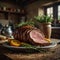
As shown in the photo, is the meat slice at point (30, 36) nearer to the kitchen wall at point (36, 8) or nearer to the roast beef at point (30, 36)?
the roast beef at point (30, 36)

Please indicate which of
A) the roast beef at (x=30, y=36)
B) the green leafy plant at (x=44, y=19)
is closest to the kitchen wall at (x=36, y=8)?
the green leafy plant at (x=44, y=19)

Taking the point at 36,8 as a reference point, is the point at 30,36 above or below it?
below

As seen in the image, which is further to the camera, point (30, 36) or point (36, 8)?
point (36, 8)

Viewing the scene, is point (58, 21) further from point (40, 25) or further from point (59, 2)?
point (40, 25)

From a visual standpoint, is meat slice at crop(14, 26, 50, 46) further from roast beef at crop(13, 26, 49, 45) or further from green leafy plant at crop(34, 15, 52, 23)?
green leafy plant at crop(34, 15, 52, 23)

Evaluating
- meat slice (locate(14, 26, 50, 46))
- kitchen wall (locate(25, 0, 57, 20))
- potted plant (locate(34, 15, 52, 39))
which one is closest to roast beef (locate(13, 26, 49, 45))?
meat slice (locate(14, 26, 50, 46))

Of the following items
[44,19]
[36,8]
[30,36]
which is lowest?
[30,36]

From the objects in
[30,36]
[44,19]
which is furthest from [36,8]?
[30,36]

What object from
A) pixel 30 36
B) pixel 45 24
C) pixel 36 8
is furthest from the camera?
pixel 36 8

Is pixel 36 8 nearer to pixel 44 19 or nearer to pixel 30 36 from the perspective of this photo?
pixel 44 19

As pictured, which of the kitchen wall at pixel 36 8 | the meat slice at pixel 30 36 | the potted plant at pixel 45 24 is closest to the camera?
the meat slice at pixel 30 36

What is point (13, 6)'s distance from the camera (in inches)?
229

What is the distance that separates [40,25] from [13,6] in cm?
486

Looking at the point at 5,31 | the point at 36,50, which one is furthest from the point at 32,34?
the point at 5,31
